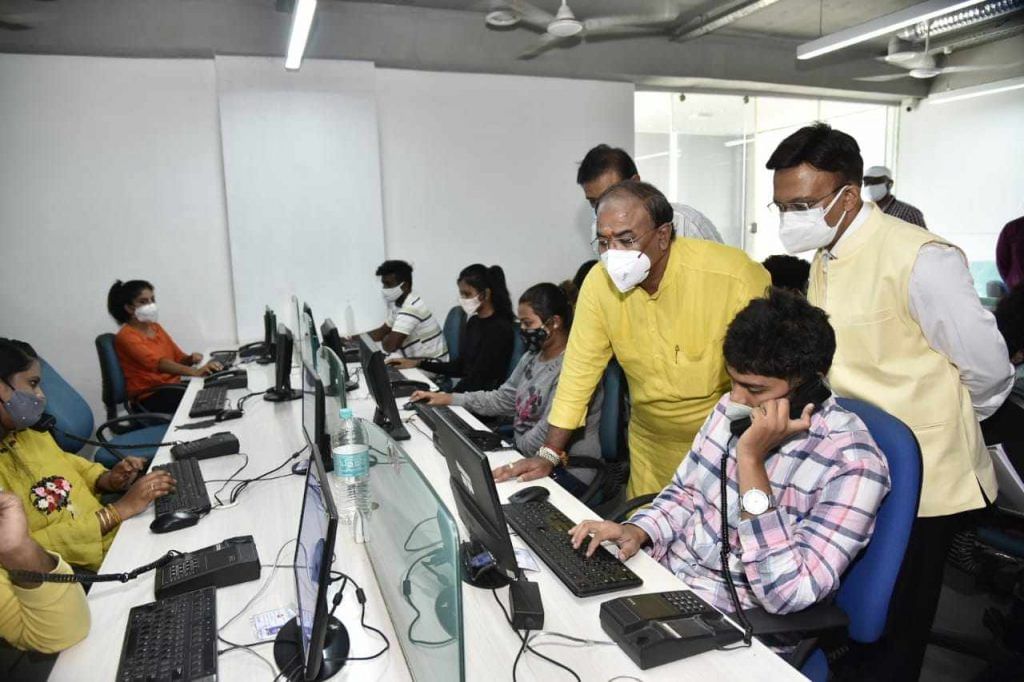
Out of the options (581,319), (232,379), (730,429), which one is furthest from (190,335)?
(730,429)

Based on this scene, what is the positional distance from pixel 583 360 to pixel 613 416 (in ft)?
1.20

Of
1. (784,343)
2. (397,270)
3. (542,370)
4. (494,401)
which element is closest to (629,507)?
(784,343)

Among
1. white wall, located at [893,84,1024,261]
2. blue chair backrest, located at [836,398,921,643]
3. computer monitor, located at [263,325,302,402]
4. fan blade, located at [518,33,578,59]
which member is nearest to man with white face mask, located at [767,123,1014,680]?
blue chair backrest, located at [836,398,921,643]

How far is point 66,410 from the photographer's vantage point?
3.00 meters

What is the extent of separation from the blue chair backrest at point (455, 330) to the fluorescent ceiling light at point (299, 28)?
6.14ft

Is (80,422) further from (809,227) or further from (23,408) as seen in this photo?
(809,227)

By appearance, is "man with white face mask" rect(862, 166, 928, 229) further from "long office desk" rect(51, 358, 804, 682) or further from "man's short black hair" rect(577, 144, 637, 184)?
"long office desk" rect(51, 358, 804, 682)

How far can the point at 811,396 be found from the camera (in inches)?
51.3

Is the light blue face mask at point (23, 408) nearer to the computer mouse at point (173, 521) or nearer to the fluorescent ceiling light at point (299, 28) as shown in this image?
the computer mouse at point (173, 521)

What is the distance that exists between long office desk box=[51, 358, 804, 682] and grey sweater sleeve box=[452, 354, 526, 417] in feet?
2.92

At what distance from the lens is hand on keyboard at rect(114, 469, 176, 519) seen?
1.81 meters

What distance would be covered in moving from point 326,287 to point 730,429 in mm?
4048

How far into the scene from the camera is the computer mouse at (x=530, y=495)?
1714 mm

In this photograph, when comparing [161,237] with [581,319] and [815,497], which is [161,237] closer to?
[581,319]
